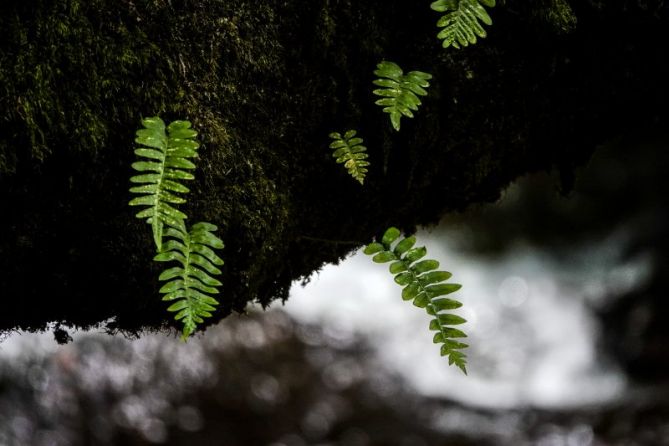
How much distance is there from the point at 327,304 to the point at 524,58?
6313 millimetres

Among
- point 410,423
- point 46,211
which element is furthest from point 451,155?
point 410,423

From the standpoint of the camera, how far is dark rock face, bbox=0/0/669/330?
177 cm

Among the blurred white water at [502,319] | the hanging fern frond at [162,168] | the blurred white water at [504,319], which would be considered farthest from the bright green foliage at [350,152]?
the blurred white water at [504,319]

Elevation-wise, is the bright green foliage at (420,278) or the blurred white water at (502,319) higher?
the blurred white water at (502,319)

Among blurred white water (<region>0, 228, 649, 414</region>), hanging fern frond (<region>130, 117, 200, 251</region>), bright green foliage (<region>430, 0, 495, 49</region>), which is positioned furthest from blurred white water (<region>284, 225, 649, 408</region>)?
hanging fern frond (<region>130, 117, 200, 251</region>)

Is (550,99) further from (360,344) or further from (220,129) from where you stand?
(360,344)

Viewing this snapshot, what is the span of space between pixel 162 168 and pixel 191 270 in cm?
32

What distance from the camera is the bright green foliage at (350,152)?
206cm

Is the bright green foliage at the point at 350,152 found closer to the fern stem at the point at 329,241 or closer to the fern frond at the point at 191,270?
the fern stem at the point at 329,241

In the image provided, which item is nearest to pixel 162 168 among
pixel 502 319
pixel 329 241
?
pixel 329 241

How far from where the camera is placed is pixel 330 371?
6965 millimetres

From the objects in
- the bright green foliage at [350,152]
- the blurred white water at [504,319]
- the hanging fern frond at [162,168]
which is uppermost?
the blurred white water at [504,319]

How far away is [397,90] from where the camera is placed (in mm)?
2049

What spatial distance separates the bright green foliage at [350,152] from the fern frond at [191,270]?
18.4 inches
